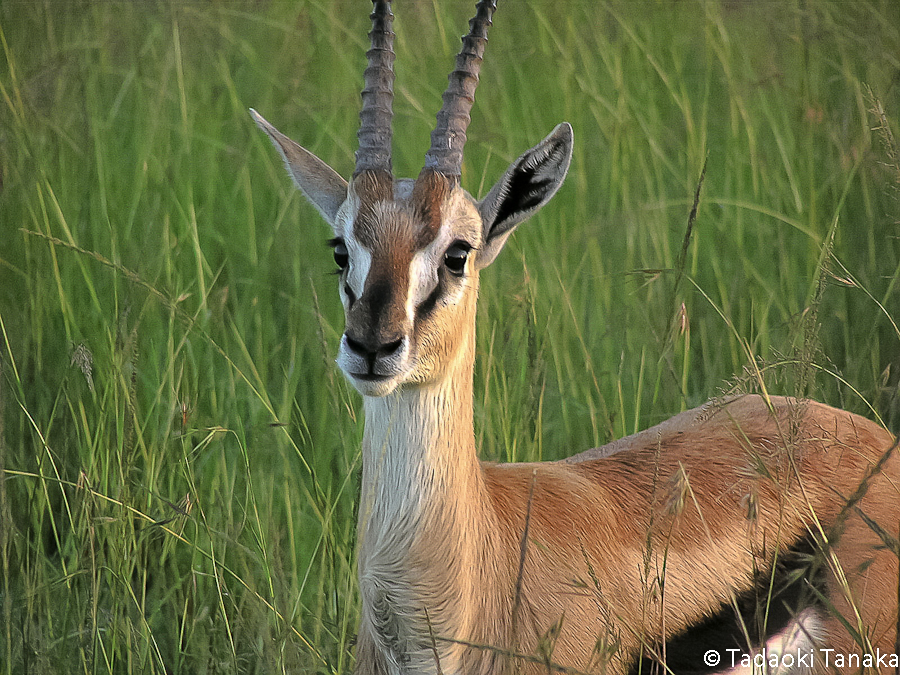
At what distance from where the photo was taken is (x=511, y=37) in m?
7.12

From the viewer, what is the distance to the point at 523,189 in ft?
9.78

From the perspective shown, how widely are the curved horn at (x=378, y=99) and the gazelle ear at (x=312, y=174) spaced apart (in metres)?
0.20

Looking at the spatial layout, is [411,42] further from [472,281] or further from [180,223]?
[472,281]

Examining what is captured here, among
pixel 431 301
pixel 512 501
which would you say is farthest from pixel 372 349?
pixel 512 501

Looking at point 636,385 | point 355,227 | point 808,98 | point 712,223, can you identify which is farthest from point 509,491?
point 808,98

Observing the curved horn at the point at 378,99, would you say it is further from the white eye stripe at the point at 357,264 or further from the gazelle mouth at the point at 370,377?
the gazelle mouth at the point at 370,377

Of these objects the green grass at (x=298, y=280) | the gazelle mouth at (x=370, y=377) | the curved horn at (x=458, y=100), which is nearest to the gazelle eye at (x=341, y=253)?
the curved horn at (x=458, y=100)

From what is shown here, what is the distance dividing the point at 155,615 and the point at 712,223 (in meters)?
3.63

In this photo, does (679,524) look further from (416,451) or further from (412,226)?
(412,226)

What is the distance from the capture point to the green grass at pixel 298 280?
10.9ft

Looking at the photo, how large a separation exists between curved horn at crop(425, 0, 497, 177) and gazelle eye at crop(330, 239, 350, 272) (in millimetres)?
340

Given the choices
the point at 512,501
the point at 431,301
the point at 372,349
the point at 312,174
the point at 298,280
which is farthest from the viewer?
the point at 298,280

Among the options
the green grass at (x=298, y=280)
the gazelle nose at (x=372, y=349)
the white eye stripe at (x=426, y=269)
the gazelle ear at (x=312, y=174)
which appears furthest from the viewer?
the green grass at (x=298, y=280)

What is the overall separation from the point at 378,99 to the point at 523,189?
1.71 ft
